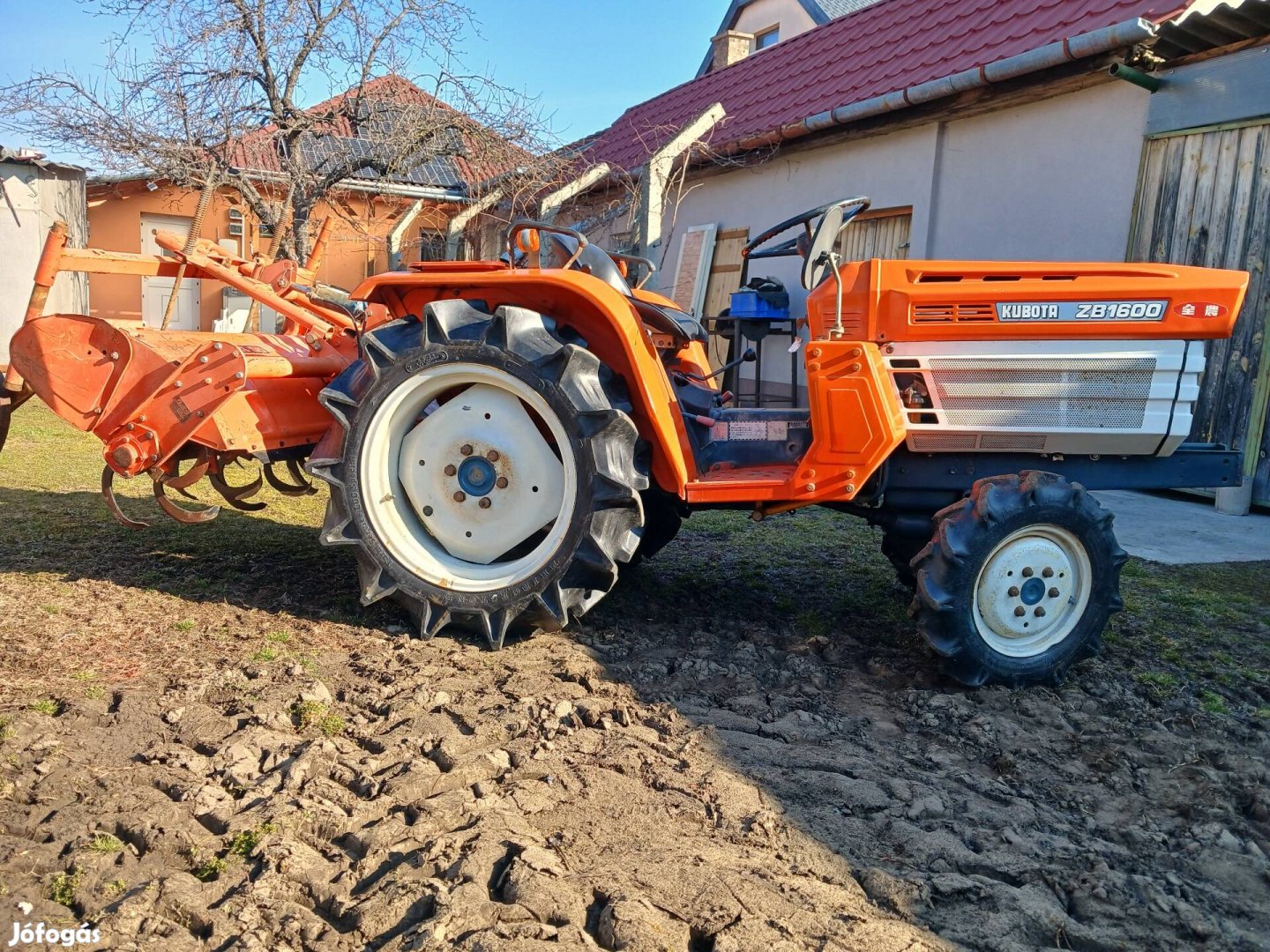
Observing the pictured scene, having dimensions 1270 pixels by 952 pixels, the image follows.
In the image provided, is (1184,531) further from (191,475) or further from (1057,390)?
(191,475)

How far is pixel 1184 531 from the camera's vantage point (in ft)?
18.9

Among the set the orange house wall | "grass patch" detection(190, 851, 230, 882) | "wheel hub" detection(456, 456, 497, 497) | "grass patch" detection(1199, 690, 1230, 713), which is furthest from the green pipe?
the orange house wall

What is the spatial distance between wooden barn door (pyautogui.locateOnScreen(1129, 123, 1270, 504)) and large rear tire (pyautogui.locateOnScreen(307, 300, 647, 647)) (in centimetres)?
457

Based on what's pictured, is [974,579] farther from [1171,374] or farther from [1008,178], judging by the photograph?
[1008,178]

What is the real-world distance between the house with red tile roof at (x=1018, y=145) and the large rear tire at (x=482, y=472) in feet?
6.50

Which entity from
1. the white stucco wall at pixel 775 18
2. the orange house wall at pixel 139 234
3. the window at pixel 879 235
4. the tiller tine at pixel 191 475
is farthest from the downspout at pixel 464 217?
the white stucco wall at pixel 775 18

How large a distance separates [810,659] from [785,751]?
0.80 meters

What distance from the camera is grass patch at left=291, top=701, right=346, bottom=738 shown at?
8.96ft

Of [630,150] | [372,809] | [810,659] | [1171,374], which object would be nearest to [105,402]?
[372,809]

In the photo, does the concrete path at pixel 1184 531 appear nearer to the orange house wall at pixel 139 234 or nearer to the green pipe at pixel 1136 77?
the green pipe at pixel 1136 77

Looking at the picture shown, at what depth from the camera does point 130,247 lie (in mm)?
16062

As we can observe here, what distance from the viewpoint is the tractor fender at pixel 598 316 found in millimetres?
3338

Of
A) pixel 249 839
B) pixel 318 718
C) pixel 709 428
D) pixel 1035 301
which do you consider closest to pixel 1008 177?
pixel 1035 301

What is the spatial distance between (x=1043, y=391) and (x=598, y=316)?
149 cm
